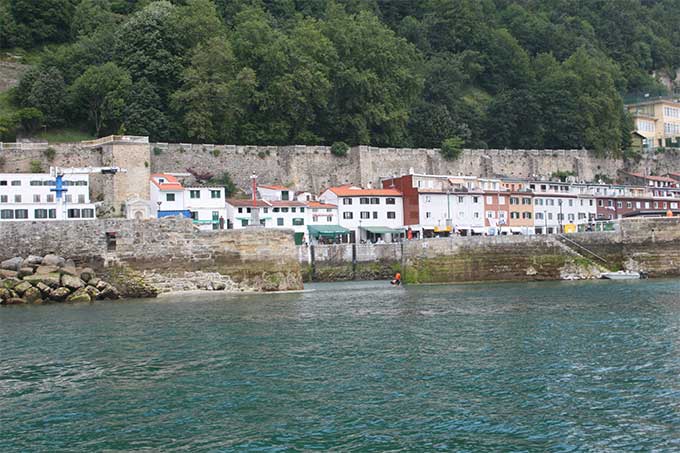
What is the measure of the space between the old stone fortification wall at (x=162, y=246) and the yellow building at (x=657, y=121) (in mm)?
62547

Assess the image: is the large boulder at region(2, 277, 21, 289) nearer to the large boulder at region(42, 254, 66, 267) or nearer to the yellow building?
the large boulder at region(42, 254, 66, 267)

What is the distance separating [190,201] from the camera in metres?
51.5

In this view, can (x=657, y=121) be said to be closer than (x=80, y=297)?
No

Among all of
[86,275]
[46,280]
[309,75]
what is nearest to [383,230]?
[309,75]

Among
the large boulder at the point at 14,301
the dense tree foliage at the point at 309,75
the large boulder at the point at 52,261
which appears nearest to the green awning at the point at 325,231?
the dense tree foliage at the point at 309,75

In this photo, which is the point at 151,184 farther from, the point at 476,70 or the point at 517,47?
the point at 517,47

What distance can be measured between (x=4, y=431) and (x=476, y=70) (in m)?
83.2

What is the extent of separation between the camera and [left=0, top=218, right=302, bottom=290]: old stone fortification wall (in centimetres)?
3516

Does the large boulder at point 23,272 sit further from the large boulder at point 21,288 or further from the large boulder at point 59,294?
the large boulder at point 59,294

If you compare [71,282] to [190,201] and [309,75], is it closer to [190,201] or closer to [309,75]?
[190,201]

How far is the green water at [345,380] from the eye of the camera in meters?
11.9

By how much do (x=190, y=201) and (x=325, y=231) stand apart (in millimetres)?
9261

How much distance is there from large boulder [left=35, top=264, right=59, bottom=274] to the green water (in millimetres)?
6465

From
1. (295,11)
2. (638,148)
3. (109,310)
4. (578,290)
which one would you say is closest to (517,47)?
(638,148)
